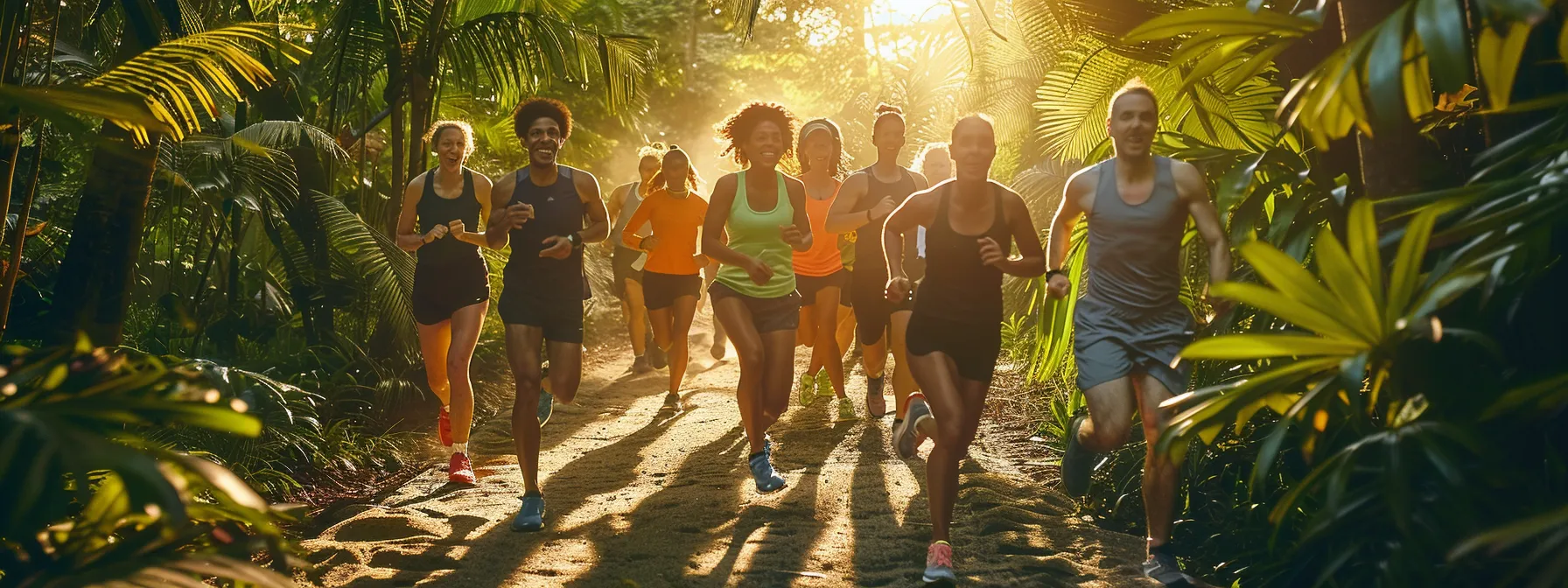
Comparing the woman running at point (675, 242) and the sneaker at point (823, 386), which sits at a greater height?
the woman running at point (675, 242)

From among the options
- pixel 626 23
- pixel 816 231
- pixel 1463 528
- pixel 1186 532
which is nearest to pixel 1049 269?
pixel 1186 532

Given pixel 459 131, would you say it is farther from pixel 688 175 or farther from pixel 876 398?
pixel 876 398

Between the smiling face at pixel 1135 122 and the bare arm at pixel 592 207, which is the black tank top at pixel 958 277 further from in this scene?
the bare arm at pixel 592 207

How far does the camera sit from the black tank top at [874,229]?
782 centimetres

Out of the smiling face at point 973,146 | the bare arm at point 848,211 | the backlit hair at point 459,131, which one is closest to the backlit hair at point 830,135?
the bare arm at point 848,211

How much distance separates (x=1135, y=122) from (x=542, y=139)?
9.75 feet

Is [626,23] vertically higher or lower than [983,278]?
higher

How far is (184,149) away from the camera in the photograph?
8109 mm

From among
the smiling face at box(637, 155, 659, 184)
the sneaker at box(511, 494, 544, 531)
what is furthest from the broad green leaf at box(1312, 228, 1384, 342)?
the smiling face at box(637, 155, 659, 184)

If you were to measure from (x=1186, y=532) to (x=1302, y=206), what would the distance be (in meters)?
1.77

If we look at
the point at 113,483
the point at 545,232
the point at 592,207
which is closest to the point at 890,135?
the point at 592,207

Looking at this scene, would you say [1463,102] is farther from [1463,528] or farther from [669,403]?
[669,403]

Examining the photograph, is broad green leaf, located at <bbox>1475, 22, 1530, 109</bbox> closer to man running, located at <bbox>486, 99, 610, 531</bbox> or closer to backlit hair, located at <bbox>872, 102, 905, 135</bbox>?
man running, located at <bbox>486, 99, 610, 531</bbox>

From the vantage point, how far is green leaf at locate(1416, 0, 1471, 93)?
2225 mm
